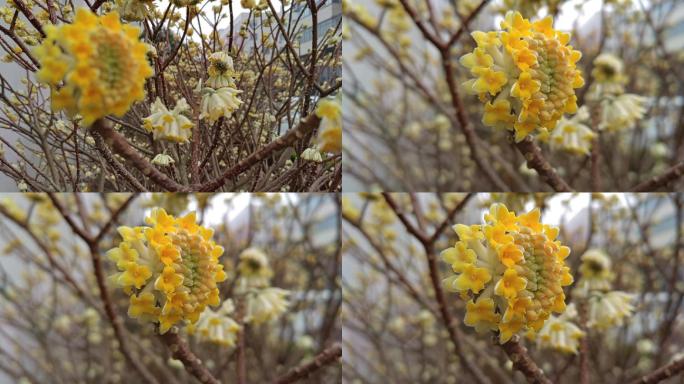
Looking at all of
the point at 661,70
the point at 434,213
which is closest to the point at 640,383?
the point at 434,213

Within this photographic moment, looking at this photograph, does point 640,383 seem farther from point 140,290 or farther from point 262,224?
point 262,224

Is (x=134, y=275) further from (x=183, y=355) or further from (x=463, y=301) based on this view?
(x=463, y=301)

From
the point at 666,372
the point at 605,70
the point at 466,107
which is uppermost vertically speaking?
the point at 466,107

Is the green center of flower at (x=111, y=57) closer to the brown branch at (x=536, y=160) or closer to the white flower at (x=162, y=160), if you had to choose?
the white flower at (x=162, y=160)

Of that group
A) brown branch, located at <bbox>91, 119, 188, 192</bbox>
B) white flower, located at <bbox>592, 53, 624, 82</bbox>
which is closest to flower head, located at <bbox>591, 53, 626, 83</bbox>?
white flower, located at <bbox>592, 53, 624, 82</bbox>

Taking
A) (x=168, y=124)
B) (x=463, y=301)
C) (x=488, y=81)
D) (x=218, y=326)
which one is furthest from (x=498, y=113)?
(x=463, y=301)

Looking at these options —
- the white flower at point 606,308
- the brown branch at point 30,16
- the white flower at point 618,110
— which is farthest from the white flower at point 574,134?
the brown branch at point 30,16
